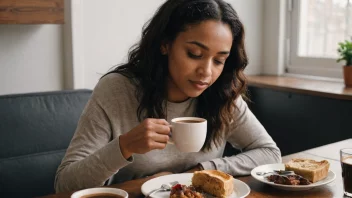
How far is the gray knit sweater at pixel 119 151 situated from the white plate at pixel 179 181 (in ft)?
0.29

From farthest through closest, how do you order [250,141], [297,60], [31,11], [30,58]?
1. [297,60]
2. [30,58]
3. [31,11]
4. [250,141]

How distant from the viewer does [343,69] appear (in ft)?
8.79

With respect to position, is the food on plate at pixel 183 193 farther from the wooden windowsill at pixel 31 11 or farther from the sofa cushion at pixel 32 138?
the wooden windowsill at pixel 31 11

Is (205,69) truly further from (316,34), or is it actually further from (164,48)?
(316,34)

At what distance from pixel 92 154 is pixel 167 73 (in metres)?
0.44

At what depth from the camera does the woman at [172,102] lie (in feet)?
4.44

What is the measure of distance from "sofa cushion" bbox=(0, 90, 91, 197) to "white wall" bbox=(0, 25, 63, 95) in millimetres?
366

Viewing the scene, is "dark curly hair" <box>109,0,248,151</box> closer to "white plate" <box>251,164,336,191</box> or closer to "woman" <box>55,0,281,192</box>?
"woman" <box>55,0,281,192</box>

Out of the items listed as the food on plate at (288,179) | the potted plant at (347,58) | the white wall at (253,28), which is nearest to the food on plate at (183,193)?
the food on plate at (288,179)

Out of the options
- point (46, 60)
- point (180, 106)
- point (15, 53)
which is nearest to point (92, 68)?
point (46, 60)

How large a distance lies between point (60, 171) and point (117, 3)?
4.52 feet

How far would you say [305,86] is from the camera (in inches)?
107

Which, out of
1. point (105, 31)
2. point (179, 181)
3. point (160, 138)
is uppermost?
point (105, 31)

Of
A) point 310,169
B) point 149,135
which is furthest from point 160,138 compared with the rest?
point 310,169
